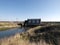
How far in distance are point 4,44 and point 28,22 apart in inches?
1804

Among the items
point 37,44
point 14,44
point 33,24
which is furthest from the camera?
point 33,24

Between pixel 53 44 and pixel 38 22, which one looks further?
pixel 38 22

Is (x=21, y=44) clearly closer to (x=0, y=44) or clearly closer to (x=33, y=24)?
(x=0, y=44)

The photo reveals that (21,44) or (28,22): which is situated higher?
(21,44)

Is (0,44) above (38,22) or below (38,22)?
above

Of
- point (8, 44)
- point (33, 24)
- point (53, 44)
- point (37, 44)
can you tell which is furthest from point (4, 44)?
point (33, 24)

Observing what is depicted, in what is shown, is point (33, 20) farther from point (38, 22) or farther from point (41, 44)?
point (41, 44)

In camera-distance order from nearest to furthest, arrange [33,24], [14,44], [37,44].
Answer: [14,44]
[37,44]
[33,24]

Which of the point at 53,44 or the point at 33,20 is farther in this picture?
the point at 33,20

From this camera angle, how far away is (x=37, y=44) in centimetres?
953

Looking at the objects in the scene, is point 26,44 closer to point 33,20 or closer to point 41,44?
point 41,44

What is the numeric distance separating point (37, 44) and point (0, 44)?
9.89 feet

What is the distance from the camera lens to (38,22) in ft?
179

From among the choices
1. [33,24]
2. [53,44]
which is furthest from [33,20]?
[53,44]
